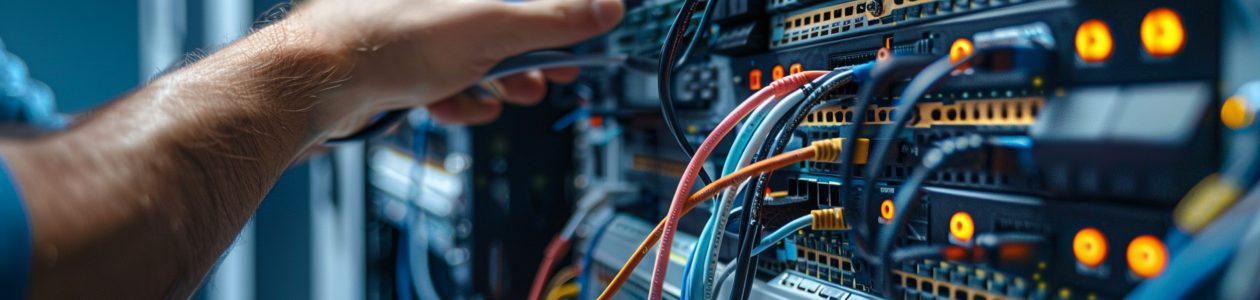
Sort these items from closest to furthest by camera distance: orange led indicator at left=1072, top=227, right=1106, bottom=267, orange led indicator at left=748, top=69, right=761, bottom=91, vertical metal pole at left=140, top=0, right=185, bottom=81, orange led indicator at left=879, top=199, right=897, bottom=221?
orange led indicator at left=1072, top=227, right=1106, bottom=267 → orange led indicator at left=879, top=199, right=897, bottom=221 → orange led indicator at left=748, top=69, right=761, bottom=91 → vertical metal pole at left=140, top=0, right=185, bottom=81

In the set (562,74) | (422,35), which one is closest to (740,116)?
(422,35)

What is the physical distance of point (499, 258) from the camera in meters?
1.03

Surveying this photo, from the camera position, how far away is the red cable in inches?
16.7

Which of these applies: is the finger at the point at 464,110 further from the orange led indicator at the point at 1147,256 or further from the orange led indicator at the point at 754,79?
the orange led indicator at the point at 1147,256

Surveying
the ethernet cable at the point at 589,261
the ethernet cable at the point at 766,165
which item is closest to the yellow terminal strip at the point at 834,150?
the ethernet cable at the point at 766,165

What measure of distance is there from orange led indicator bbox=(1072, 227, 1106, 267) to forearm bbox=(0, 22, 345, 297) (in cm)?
52

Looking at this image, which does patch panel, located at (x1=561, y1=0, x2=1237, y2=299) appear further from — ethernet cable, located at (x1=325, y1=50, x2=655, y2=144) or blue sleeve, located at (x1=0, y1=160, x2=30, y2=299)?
blue sleeve, located at (x1=0, y1=160, x2=30, y2=299)

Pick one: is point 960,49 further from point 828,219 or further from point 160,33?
point 160,33

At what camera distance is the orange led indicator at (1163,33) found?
282 millimetres

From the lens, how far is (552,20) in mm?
655

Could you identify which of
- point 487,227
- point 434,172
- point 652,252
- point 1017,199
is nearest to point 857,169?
point 1017,199

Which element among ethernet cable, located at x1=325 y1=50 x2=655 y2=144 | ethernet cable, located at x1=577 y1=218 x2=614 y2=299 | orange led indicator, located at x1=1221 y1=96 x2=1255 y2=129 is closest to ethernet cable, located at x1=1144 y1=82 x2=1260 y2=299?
orange led indicator, located at x1=1221 y1=96 x2=1255 y2=129

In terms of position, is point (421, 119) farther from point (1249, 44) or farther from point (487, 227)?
point (1249, 44)

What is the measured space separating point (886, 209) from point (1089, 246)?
0.38 ft
